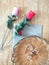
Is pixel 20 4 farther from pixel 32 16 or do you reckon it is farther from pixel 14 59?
pixel 14 59

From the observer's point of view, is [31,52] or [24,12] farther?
[24,12]

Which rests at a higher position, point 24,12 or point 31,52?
point 24,12

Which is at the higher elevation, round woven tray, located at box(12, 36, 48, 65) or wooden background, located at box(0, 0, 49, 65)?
wooden background, located at box(0, 0, 49, 65)

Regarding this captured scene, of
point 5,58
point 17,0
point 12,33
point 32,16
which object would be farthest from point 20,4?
point 5,58

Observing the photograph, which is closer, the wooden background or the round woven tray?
the round woven tray
